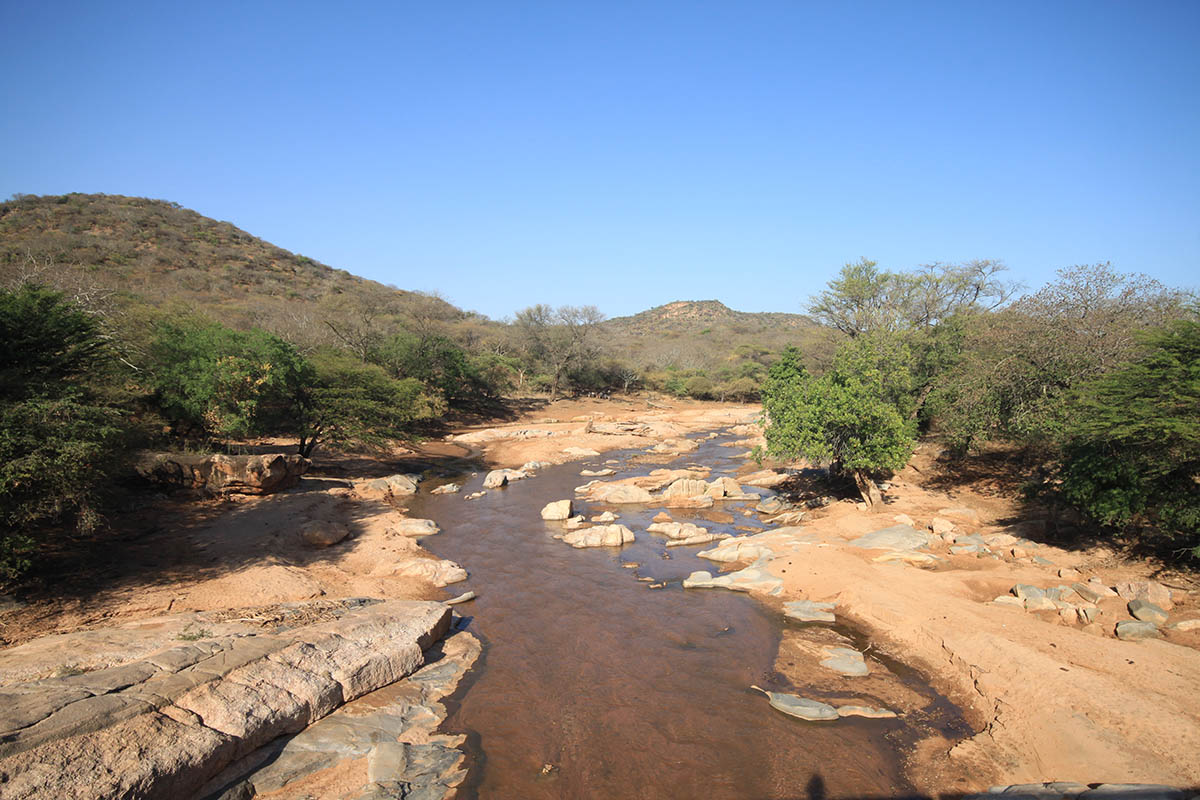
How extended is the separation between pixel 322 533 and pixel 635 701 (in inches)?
446

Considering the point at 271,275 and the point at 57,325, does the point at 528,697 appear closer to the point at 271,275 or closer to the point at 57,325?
the point at 57,325

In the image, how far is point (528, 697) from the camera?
29.4 feet

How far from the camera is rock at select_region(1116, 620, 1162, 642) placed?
907 cm

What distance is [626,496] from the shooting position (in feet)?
71.0

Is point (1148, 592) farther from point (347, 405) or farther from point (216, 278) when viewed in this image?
point (216, 278)

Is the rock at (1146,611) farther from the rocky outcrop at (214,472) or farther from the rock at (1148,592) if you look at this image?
the rocky outcrop at (214,472)

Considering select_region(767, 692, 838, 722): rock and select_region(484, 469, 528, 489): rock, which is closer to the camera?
select_region(767, 692, 838, 722): rock

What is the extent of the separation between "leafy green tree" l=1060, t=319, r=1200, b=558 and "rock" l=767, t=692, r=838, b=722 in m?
7.82

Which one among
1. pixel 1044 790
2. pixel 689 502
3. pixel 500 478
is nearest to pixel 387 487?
pixel 500 478

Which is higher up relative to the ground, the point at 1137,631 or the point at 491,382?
the point at 491,382

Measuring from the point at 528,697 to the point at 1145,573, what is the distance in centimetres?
1281

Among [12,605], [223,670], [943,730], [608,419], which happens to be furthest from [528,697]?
[608,419]

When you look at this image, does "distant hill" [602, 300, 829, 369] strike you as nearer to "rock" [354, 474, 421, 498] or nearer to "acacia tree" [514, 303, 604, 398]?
"acacia tree" [514, 303, 604, 398]

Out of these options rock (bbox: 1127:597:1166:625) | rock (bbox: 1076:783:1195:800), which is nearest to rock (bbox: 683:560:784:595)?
rock (bbox: 1127:597:1166:625)
